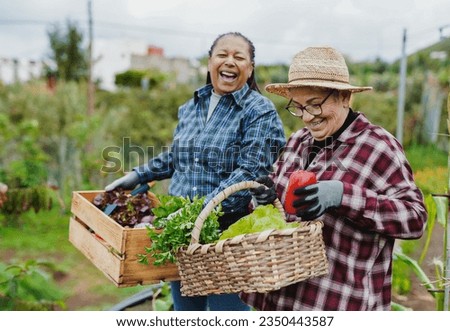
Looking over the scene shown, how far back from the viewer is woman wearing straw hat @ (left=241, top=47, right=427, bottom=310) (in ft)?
5.11

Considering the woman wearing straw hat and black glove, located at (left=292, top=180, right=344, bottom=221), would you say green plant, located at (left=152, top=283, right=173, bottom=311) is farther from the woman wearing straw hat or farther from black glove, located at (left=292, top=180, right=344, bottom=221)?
black glove, located at (left=292, top=180, right=344, bottom=221)

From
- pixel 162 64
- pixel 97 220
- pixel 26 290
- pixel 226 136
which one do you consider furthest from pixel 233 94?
pixel 162 64

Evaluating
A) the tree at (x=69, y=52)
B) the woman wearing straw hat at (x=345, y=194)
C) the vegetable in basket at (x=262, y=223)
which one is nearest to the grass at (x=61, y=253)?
the woman wearing straw hat at (x=345, y=194)

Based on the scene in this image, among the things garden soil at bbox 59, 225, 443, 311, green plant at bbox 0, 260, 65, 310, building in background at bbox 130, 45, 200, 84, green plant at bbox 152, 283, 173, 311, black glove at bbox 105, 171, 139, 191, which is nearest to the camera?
black glove at bbox 105, 171, 139, 191

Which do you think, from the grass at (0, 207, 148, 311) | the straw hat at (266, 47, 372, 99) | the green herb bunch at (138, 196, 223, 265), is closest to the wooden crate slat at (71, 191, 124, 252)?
the green herb bunch at (138, 196, 223, 265)

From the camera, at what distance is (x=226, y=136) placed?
212 cm

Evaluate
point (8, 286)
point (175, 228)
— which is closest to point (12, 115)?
point (8, 286)

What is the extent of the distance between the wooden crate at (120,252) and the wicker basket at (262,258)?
342mm

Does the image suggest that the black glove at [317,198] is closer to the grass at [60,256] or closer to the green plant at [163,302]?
the green plant at [163,302]

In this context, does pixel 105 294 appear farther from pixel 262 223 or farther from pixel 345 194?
pixel 345 194

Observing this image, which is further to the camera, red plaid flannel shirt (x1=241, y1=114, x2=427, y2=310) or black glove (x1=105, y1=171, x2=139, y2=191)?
black glove (x1=105, y1=171, x2=139, y2=191)

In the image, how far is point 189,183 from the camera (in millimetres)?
2217

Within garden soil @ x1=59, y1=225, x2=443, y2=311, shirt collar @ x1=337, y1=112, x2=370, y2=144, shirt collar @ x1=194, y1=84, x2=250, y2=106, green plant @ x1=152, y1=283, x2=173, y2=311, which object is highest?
shirt collar @ x1=194, y1=84, x2=250, y2=106
